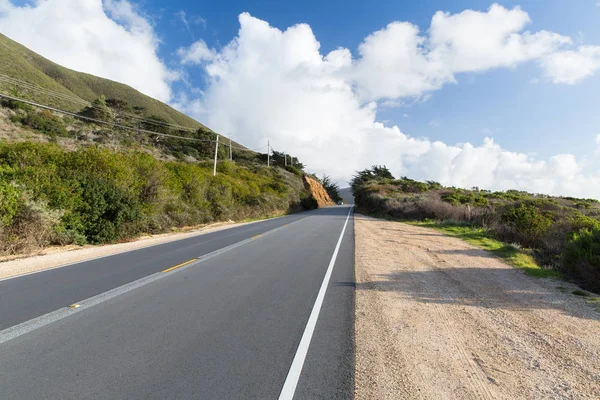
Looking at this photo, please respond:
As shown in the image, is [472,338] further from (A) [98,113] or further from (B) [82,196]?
(A) [98,113]

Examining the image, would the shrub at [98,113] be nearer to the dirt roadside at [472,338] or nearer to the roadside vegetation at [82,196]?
the roadside vegetation at [82,196]

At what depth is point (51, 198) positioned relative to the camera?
12047 millimetres

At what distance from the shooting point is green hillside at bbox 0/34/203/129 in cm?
4875

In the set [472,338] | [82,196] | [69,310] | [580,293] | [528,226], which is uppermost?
[528,226]

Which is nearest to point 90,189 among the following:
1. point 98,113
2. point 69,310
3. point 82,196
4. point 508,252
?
point 82,196

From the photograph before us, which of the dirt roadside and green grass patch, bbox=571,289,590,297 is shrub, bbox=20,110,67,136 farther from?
green grass patch, bbox=571,289,590,297

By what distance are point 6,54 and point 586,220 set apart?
244 feet

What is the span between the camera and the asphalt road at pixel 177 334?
125 inches

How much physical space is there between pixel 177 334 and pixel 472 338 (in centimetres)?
389

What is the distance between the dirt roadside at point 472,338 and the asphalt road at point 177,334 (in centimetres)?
39

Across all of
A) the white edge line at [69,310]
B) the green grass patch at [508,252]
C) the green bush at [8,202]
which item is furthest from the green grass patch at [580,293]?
the green bush at [8,202]

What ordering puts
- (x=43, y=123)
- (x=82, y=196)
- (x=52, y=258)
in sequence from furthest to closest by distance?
(x=43, y=123) → (x=82, y=196) → (x=52, y=258)

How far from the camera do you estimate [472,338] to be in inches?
174

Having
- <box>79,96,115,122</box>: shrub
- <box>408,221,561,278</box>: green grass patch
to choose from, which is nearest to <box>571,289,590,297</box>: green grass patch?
<box>408,221,561,278</box>: green grass patch
